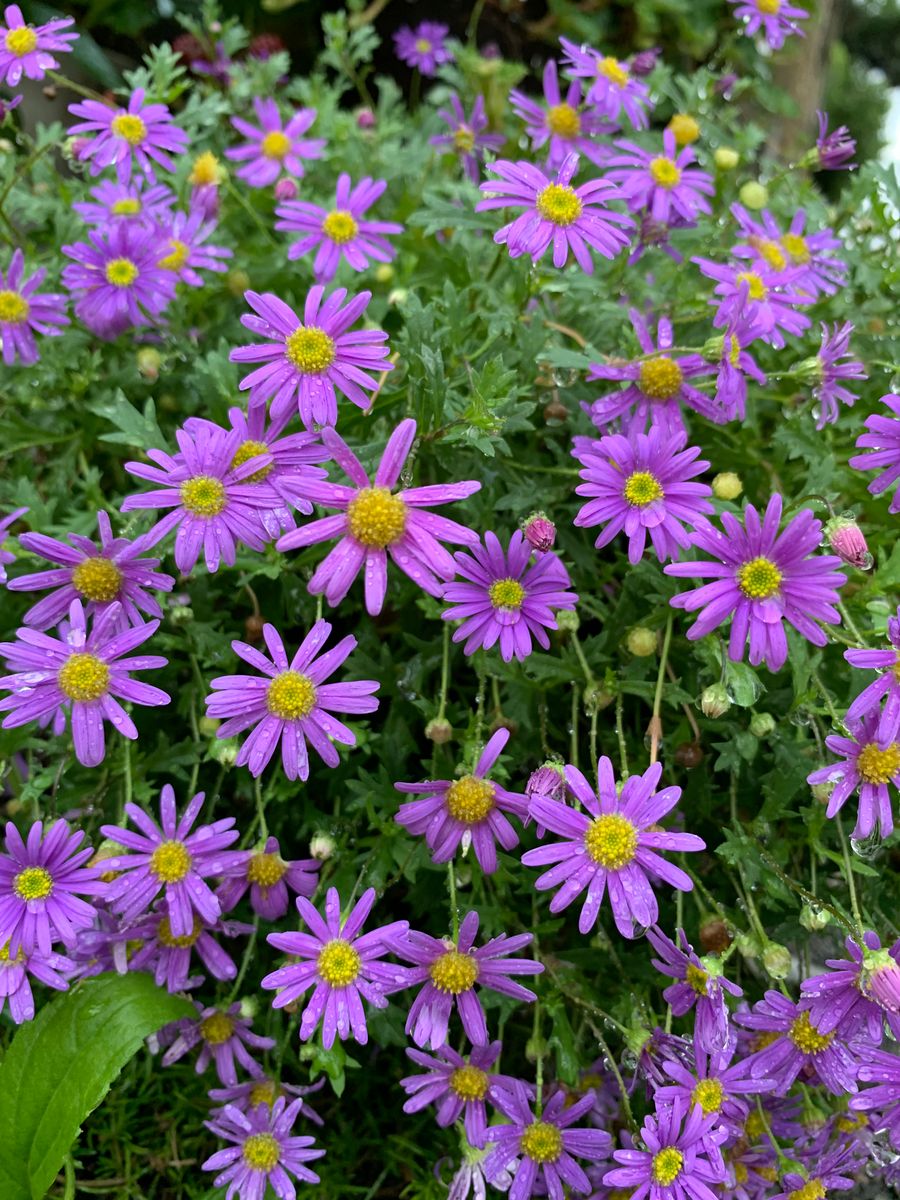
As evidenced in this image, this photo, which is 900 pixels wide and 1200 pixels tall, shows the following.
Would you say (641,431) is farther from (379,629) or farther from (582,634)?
(379,629)

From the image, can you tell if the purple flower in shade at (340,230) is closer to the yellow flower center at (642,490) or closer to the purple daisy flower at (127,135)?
the purple daisy flower at (127,135)

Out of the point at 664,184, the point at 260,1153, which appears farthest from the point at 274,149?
the point at 260,1153

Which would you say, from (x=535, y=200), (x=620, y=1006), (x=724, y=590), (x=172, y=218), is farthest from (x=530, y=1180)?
(x=172, y=218)

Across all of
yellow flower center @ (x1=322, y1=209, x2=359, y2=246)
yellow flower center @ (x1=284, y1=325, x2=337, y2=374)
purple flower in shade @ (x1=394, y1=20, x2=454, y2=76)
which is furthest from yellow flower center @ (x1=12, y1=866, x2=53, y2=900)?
purple flower in shade @ (x1=394, y1=20, x2=454, y2=76)

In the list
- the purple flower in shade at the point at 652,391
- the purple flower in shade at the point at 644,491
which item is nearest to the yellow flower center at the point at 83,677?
the purple flower in shade at the point at 644,491

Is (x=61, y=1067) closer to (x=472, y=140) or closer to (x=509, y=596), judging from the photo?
(x=509, y=596)

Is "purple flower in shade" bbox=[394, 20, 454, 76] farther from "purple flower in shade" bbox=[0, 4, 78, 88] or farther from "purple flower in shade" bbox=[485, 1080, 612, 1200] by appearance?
"purple flower in shade" bbox=[485, 1080, 612, 1200]

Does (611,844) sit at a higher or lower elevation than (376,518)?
lower
